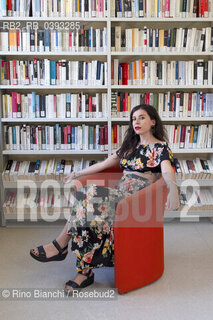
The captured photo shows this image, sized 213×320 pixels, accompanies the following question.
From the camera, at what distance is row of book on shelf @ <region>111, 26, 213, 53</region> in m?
3.33

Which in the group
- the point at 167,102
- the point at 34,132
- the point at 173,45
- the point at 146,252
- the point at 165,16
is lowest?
the point at 146,252

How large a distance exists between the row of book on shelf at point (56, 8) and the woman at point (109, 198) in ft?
3.70

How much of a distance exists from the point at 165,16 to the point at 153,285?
2216 mm

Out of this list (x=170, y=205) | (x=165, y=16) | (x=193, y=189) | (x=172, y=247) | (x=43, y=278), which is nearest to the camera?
(x=170, y=205)

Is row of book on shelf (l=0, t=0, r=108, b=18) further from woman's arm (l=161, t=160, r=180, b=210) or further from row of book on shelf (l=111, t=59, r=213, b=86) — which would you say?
woman's arm (l=161, t=160, r=180, b=210)

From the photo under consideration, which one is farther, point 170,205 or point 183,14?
point 183,14

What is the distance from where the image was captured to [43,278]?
8.53 ft

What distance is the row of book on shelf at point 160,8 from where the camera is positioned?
3293mm

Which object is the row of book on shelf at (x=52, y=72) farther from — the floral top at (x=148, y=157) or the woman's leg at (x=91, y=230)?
the woman's leg at (x=91, y=230)

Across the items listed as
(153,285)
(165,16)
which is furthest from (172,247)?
(165,16)

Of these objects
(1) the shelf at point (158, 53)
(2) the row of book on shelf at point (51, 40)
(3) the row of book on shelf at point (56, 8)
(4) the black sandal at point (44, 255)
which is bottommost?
(4) the black sandal at point (44, 255)

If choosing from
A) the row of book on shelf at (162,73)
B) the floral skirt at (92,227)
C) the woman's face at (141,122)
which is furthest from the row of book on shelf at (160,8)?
the floral skirt at (92,227)

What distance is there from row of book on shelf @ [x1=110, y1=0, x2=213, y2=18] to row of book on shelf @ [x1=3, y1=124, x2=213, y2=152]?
3.13ft

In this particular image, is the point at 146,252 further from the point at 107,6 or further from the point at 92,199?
the point at 107,6
